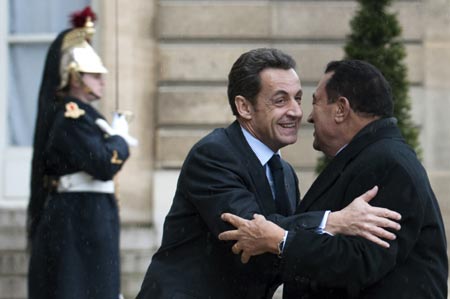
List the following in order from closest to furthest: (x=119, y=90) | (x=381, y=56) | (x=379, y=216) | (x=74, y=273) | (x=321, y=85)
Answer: (x=379, y=216)
(x=321, y=85)
(x=74, y=273)
(x=381, y=56)
(x=119, y=90)

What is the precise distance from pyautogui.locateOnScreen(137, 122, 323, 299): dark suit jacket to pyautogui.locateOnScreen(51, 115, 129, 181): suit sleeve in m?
3.02

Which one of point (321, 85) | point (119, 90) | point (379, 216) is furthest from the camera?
point (119, 90)

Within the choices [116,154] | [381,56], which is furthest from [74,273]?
[381,56]

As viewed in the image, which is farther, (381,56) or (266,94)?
(381,56)

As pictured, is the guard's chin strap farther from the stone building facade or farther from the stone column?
the stone column

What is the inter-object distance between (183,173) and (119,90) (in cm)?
593

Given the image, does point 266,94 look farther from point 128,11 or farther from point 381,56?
point 128,11

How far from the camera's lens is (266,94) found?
15.6ft

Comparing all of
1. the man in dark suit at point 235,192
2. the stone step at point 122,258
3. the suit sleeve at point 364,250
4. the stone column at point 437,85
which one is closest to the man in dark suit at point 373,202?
the suit sleeve at point 364,250

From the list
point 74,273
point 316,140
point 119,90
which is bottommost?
point 74,273

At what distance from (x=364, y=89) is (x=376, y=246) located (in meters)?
0.56

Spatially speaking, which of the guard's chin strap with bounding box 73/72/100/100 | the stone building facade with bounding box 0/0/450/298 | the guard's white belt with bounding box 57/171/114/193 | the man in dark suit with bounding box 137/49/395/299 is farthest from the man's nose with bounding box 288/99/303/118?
the stone building facade with bounding box 0/0/450/298

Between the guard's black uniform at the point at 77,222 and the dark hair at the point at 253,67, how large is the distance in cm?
300

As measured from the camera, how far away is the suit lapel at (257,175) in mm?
4637
